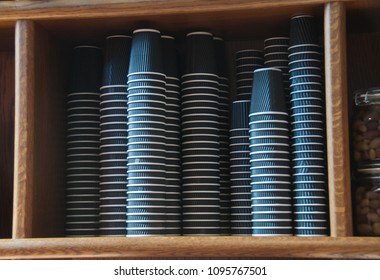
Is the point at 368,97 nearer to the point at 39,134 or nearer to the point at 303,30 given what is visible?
the point at 303,30

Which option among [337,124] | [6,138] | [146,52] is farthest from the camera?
[6,138]

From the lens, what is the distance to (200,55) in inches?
51.6

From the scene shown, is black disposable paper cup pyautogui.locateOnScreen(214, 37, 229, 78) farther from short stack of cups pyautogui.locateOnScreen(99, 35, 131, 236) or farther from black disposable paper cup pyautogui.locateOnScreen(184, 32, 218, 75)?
short stack of cups pyautogui.locateOnScreen(99, 35, 131, 236)

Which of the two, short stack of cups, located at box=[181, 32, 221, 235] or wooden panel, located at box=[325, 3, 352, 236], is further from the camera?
short stack of cups, located at box=[181, 32, 221, 235]

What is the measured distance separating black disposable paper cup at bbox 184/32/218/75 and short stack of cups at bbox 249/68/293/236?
0.10 metres

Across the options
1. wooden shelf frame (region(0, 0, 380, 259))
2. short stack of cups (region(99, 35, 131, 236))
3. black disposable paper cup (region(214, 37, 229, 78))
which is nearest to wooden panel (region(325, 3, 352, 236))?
wooden shelf frame (region(0, 0, 380, 259))

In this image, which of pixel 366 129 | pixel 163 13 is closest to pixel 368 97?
pixel 366 129

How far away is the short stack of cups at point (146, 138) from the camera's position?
1.23 metres

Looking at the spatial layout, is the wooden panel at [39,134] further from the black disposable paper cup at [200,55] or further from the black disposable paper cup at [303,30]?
the black disposable paper cup at [303,30]

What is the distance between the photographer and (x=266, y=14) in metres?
1.28

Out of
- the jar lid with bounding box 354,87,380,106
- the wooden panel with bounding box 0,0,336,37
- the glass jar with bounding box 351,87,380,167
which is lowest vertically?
the glass jar with bounding box 351,87,380,167

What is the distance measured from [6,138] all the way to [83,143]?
24 cm

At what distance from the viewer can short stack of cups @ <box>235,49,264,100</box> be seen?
1341 millimetres
